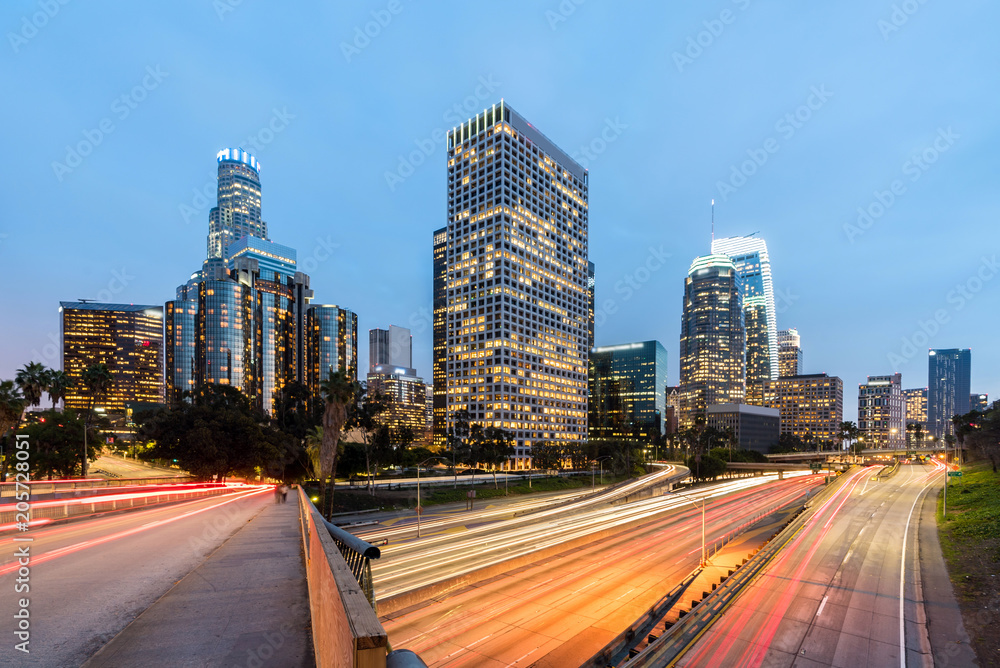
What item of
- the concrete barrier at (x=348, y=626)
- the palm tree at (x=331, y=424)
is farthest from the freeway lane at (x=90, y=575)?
the palm tree at (x=331, y=424)

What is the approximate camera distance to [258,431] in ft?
232

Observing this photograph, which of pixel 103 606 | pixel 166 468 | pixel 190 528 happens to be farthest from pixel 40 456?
pixel 103 606

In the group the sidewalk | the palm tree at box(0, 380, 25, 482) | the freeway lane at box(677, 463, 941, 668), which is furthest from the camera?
the palm tree at box(0, 380, 25, 482)

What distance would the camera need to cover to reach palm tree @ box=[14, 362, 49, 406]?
195ft

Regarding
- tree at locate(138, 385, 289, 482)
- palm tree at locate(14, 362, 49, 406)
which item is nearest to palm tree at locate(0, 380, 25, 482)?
palm tree at locate(14, 362, 49, 406)

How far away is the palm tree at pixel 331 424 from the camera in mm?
44406

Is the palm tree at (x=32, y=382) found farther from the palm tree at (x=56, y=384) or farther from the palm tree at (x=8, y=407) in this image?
the palm tree at (x=8, y=407)

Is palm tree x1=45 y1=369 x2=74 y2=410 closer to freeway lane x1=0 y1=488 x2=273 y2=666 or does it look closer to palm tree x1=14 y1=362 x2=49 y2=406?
palm tree x1=14 y1=362 x2=49 y2=406

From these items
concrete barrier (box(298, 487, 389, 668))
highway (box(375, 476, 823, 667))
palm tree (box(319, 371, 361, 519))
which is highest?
concrete barrier (box(298, 487, 389, 668))

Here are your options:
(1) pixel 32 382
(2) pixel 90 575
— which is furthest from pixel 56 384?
(2) pixel 90 575

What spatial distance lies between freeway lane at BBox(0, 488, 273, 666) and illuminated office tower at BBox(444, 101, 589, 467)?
5555 inches

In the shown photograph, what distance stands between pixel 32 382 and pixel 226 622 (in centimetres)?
7676

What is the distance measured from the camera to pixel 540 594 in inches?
1176

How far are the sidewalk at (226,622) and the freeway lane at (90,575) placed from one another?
0.42 m
